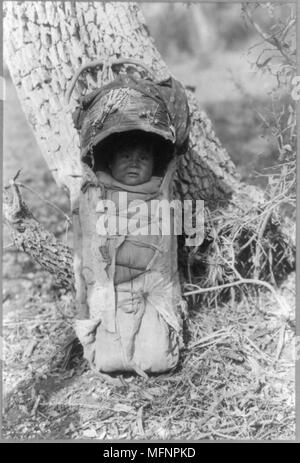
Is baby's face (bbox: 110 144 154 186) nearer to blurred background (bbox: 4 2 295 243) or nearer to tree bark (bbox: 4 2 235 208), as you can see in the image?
tree bark (bbox: 4 2 235 208)

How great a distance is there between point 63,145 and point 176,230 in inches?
34.7

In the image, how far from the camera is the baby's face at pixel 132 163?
3064 millimetres

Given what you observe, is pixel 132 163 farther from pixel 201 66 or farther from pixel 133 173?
pixel 201 66

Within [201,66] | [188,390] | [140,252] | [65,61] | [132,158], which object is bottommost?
[188,390]

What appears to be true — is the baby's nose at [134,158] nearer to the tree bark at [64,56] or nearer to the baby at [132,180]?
the baby at [132,180]

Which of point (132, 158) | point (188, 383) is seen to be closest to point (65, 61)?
point (132, 158)

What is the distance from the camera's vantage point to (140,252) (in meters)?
3.14

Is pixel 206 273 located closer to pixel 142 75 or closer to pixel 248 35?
pixel 142 75

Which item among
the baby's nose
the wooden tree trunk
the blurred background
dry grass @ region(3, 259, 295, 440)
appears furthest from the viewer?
the blurred background

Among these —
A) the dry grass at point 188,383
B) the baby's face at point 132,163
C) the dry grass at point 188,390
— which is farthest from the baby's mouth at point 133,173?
the dry grass at point 188,390

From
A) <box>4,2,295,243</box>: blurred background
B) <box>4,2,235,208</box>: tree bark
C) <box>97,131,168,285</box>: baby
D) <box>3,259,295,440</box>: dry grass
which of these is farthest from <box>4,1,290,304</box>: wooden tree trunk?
<box>4,2,295,243</box>: blurred background

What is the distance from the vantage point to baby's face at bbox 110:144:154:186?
306 centimetres

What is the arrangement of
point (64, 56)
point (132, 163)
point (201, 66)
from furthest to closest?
1. point (201, 66)
2. point (64, 56)
3. point (132, 163)

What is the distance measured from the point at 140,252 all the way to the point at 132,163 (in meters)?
0.44
